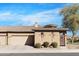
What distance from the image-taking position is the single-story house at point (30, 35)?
24.1 ft

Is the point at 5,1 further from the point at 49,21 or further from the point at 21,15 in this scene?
Answer: the point at 49,21

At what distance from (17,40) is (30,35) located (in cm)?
39

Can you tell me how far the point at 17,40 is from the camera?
24.6 ft

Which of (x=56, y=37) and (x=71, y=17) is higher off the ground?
(x=71, y=17)

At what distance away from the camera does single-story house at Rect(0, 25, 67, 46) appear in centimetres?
734

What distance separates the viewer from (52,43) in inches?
294

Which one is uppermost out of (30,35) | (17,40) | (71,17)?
(71,17)

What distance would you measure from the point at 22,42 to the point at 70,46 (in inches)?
49.3

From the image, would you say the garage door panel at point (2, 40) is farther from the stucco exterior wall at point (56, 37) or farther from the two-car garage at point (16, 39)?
the stucco exterior wall at point (56, 37)

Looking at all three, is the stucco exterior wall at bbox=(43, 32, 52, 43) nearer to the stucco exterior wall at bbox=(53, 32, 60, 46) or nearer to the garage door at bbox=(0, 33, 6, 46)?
the stucco exterior wall at bbox=(53, 32, 60, 46)

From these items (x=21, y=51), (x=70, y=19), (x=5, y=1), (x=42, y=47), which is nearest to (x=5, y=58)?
(x=21, y=51)

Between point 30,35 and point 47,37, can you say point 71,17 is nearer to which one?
point 47,37

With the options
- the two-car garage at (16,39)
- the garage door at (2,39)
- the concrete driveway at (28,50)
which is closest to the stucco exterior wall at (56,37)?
the concrete driveway at (28,50)

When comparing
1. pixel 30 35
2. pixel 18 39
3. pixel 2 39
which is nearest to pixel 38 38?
pixel 30 35
